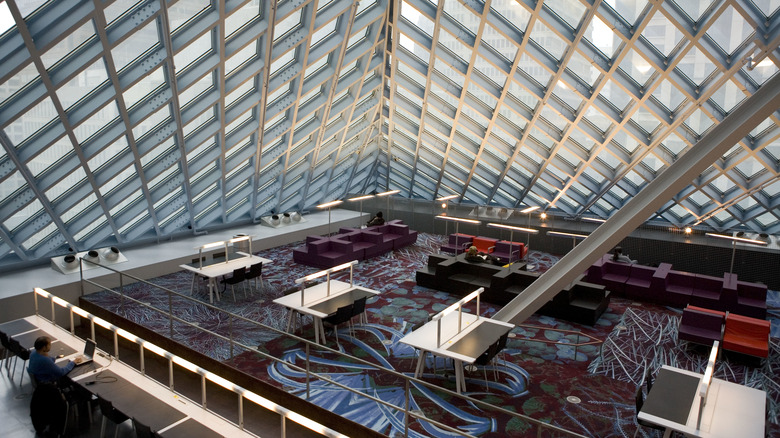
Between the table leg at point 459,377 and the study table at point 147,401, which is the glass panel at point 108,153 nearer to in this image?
the study table at point 147,401

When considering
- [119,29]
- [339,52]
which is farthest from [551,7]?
[119,29]

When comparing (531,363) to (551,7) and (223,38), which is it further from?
(223,38)

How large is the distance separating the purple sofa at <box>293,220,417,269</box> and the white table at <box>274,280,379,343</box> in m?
4.89

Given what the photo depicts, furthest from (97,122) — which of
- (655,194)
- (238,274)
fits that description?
(655,194)

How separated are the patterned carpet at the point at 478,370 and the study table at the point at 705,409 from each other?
1.09 metres

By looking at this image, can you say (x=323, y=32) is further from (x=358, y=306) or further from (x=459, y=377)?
(x=459, y=377)

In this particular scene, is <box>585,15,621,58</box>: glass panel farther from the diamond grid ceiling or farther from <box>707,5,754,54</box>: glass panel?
<box>707,5,754,54</box>: glass panel

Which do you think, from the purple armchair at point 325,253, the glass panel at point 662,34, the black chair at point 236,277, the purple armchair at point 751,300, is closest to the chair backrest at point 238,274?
the black chair at point 236,277

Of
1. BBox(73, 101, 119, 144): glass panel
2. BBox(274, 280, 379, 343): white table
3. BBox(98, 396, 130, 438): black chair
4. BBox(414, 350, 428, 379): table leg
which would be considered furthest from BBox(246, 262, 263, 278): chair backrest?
BBox(98, 396, 130, 438): black chair

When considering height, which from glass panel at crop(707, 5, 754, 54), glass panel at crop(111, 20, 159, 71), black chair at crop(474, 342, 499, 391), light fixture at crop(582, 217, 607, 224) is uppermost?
glass panel at crop(707, 5, 754, 54)

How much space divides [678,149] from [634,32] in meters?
5.50

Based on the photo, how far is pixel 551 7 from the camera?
1329 centimetres

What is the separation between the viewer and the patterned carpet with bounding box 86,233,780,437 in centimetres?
996

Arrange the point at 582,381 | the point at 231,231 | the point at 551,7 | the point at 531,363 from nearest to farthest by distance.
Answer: the point at 582,381, the point at 531,363, the point at 551,7, the point at 231,231
